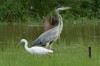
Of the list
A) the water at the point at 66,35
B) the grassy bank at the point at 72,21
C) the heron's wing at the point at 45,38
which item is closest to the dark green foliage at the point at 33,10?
the grassy bank at the point at 72,21

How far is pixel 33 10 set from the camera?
98.6ft

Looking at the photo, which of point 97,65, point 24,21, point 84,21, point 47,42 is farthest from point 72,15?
point 97,65

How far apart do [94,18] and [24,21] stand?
16.6ft

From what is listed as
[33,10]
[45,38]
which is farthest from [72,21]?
[45,38]

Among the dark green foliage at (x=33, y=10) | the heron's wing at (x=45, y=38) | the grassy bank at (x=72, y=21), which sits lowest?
the grassy bank at (x=72, y=21)

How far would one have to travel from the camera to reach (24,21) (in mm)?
28609

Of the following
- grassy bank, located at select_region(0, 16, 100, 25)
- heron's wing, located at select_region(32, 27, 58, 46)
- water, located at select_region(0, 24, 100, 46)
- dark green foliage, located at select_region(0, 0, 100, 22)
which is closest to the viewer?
heron's wing, located at select_region(32, 27, 58, 46)

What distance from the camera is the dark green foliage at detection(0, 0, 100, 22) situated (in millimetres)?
29266

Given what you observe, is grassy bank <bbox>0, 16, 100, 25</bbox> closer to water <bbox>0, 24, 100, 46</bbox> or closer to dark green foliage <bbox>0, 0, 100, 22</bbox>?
dark green foliage <bbox>0, 0, 100, 22</bbox>

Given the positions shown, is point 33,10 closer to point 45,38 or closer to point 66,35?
point 66,35

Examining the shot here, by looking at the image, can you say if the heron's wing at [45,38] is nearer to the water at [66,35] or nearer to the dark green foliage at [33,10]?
the water at [66,35]

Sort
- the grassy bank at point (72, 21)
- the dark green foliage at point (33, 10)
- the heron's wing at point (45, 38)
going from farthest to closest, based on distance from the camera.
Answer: the dark green foliage at point (33, 10)
the grassy bank at point (72, 21)
the heron's wing at point (45, 38)

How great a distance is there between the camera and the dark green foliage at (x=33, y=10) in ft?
96.0

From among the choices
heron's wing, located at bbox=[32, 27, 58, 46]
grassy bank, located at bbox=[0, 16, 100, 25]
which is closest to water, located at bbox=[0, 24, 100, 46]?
heron's wing, located at bbox=[32, 27, 58, 46]
